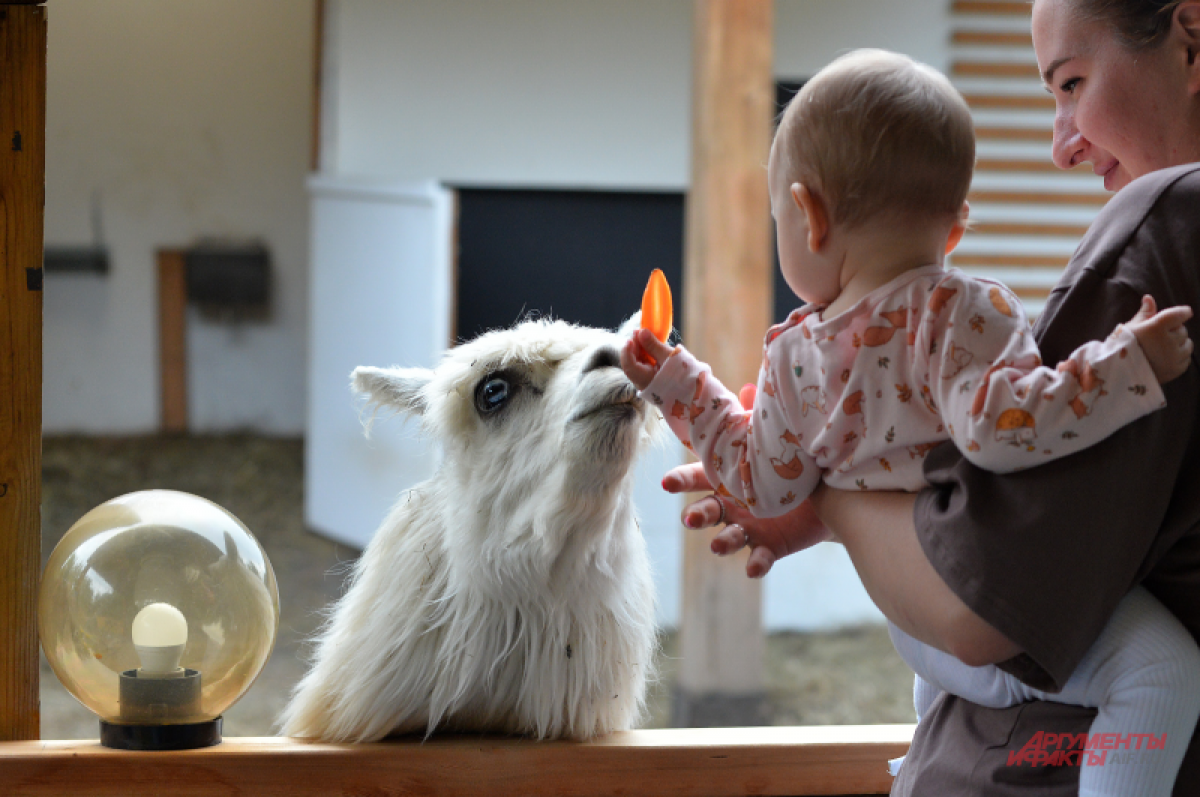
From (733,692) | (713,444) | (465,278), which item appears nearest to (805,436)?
(713,444)

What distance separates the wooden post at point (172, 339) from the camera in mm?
6297

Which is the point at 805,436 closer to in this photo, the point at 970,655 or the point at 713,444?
the point at 713,444

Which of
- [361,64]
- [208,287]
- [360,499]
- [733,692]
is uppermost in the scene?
[361,64]

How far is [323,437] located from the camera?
15.8ft

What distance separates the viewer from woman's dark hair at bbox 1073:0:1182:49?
2.82ft

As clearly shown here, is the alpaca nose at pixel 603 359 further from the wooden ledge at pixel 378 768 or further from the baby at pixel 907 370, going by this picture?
the wooden ledge at pixel 378 768

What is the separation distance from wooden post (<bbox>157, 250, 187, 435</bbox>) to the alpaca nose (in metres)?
5.72

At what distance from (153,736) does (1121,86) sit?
3.69 feet

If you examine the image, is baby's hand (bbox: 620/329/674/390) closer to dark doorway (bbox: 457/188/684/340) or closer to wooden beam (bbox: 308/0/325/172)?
dark doorway (bbox: 457/188/684/340)

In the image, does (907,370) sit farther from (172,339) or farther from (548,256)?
(172,339)

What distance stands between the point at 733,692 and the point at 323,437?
6.99 ft

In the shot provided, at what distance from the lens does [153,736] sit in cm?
117

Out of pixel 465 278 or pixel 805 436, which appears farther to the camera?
pixel 465 278

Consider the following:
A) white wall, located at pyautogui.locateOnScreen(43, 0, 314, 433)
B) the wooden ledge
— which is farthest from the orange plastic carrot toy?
white wall, located at pyautogui.locateOnScreen(43, 0, 314, 433)
